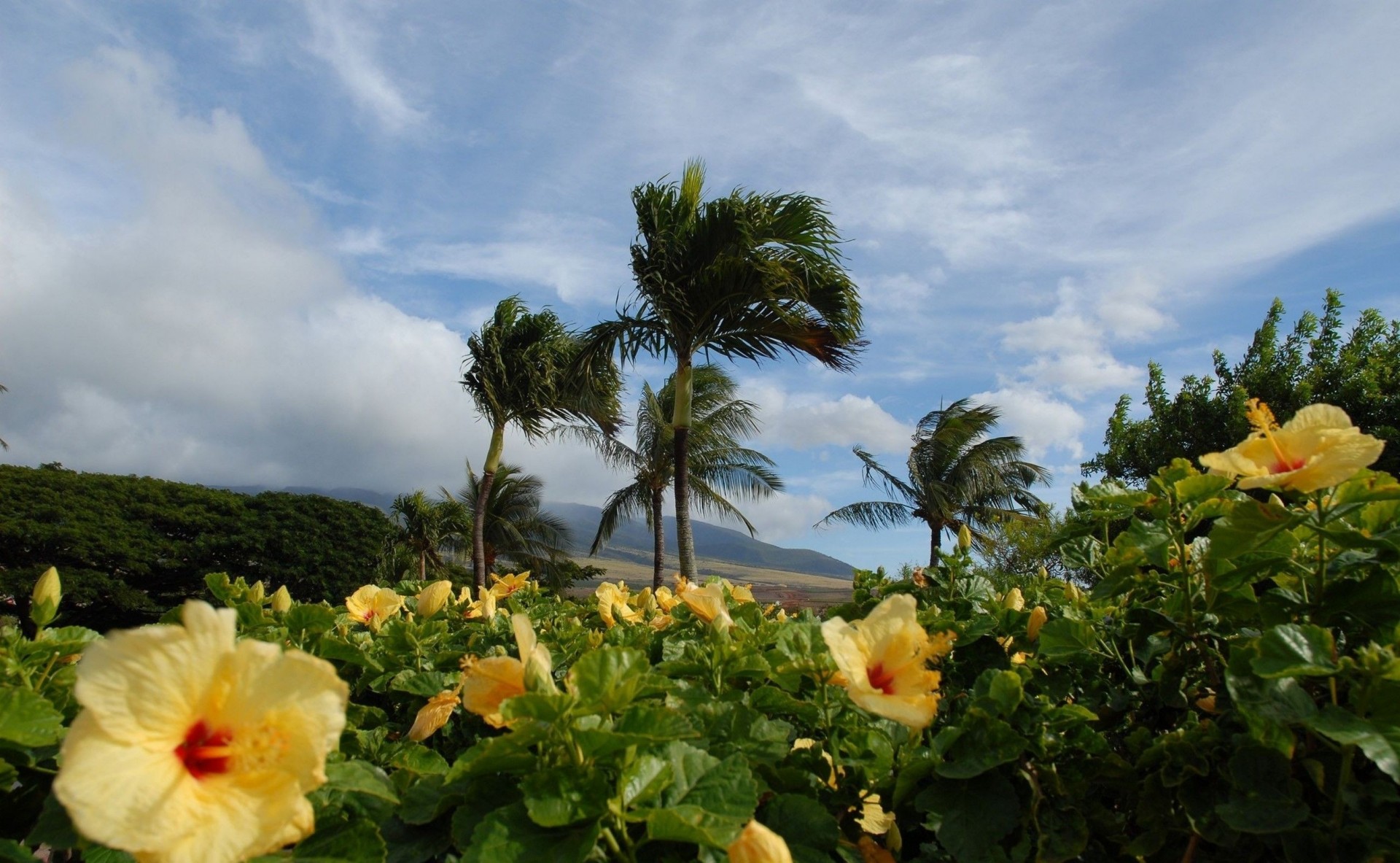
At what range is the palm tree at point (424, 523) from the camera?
21.3 metres

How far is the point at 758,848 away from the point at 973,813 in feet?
1.30

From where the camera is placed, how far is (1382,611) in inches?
39.8

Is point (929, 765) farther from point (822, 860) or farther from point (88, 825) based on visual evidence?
point (88, 825)

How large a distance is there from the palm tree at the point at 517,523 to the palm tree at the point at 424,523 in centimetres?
57

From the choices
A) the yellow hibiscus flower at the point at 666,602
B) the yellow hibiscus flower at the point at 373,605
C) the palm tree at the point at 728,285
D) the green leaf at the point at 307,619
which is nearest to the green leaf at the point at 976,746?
the green leaf at the point at 307,619

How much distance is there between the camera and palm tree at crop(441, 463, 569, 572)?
72.8 ft

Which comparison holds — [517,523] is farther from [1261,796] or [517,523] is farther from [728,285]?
[1261,796]

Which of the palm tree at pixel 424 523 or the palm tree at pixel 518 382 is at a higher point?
the palm tree at pixel 518 382

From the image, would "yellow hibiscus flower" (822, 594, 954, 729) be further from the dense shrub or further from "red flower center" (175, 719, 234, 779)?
"red flower center" (175, 719, 234, 779)

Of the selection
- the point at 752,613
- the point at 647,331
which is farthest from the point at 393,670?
the point at 647,331

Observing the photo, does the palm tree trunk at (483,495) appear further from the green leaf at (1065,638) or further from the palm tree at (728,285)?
the green leaf at (1065,638)

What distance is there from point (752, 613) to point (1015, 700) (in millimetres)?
674

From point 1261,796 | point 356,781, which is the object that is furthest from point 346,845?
point 1261,796

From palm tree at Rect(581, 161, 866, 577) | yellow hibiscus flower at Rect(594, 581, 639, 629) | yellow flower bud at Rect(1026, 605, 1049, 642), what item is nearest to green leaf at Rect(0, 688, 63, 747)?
yellow hibiscus flower at Rect(594, 581, 639, 629)
